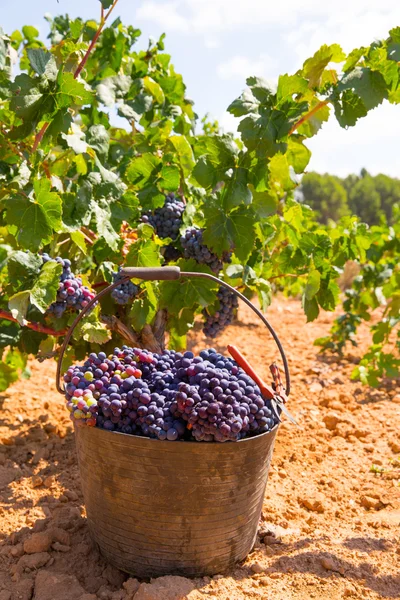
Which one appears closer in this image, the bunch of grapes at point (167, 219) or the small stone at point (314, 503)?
the small stone at point (314, 503)

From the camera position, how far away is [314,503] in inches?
107

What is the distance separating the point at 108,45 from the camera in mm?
3529

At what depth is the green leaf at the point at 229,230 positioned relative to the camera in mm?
2746

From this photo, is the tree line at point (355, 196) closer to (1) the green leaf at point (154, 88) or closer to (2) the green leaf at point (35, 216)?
(1) the green leaf at point (154, 88)

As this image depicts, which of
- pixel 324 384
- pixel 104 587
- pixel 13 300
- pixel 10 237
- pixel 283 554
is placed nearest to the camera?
pixel 104 587

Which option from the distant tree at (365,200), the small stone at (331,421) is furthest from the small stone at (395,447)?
the distant tree at (365,200)

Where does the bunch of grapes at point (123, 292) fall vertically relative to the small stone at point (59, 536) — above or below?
above

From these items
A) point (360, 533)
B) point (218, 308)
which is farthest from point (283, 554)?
point (218, 308)

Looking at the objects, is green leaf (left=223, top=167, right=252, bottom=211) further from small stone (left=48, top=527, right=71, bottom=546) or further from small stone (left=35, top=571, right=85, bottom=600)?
small stone (left=35, top=571, right=85, bottom=600)

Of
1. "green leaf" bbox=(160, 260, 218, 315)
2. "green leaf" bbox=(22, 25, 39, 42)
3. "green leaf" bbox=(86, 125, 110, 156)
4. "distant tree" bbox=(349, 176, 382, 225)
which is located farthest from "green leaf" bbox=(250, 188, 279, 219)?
"distant tree" bbox=(349, 176, 382, 225)

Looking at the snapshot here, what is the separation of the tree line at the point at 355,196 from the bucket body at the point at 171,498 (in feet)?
79.7

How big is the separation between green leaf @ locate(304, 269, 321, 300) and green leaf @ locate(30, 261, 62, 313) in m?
1.28

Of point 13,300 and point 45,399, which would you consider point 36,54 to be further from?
point 45,399

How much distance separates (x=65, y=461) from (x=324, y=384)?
7.62 ft
